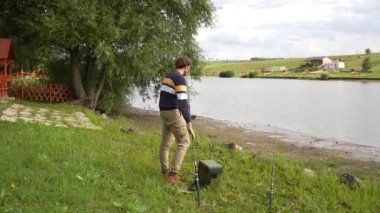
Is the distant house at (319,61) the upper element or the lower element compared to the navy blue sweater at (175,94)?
upper

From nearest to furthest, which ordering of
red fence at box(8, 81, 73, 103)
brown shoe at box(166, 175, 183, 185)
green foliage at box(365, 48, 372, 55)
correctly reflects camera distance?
brown shoe at box(166, 175, 183, 185) → red fence at box(8, 81, 73, 103) → green foliage at box(365, 48, 372, 55)

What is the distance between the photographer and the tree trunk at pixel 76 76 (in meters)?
22.5

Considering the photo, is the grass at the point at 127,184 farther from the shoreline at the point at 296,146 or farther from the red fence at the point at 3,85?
the red fence at the point at 3,85

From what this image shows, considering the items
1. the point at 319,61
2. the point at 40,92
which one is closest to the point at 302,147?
the point at 40,92

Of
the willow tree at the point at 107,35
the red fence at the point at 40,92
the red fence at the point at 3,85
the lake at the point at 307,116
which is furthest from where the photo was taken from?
the lake at the point at 307,116

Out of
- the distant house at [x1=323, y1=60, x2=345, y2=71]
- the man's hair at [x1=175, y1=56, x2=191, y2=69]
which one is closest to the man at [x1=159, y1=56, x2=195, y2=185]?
the man's hair at [x1=175, y1=56, x2=191, y2=69]

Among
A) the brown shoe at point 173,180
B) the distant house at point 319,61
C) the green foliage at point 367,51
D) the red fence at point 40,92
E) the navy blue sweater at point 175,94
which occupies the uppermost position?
the green foliage at point 367,51

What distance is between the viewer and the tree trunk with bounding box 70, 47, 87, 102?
2250 centimetres

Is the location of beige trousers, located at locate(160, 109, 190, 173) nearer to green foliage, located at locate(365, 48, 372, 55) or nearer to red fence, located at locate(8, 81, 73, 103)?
red fence, located at locate(8, 81, 73, 103)

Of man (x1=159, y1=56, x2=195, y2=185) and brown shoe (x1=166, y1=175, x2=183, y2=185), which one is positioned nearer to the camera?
man (x1=159, y1=56, x2=195, y2=185)

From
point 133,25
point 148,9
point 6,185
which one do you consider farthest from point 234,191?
point 148,9

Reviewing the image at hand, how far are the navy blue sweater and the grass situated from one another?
1322 millimetres

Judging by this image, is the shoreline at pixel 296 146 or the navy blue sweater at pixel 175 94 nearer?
the navy blue sweater at pixel 175 94

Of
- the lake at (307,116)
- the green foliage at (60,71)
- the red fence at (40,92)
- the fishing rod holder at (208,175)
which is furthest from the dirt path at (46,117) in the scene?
the lake at (307,116)
